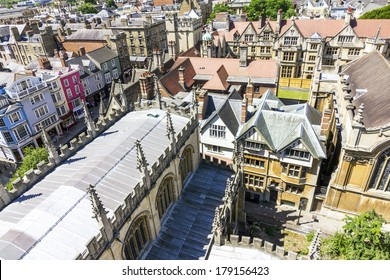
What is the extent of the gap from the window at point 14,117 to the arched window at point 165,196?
122 ft

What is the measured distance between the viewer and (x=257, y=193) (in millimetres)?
38375

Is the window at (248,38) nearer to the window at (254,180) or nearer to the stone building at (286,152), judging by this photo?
the stone building at (286,152)

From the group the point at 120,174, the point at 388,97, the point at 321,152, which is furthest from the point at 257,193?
the point at 120,174

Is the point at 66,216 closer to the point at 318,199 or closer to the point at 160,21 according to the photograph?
the point at 318,199

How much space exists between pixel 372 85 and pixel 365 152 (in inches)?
479

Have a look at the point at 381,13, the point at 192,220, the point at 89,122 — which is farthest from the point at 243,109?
the point at 381,13

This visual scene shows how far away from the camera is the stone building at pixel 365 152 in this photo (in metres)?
26.7

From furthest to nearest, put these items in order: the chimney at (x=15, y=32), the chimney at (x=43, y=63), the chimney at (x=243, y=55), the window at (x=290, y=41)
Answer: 1. the chimney at (x=15, y=32)
2. the window at (x=290, y=41)
3. the chimney at (x=43, y=63)
4. the chimney at (x=243, y=55)

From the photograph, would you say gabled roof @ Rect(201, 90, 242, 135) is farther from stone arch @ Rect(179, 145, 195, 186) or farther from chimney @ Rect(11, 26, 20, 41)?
chimney @ Rect(11, 26, 20, 41)

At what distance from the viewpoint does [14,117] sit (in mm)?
47625

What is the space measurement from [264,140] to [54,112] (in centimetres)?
4501

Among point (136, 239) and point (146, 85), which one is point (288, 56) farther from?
point (136, 239)

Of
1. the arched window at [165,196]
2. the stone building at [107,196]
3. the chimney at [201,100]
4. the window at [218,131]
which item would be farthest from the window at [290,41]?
Answer: the arched window at [165,196]

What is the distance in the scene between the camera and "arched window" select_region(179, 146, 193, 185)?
95.6 feet
